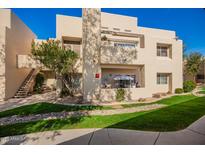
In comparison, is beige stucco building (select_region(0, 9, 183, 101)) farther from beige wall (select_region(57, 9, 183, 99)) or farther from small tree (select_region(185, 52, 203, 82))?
small tree (select_region(185, 52, 203, 82))

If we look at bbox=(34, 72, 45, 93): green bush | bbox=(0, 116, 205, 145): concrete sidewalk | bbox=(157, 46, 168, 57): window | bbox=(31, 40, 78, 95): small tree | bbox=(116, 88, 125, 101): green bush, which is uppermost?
bbox=(157, 46, 168, 57): window

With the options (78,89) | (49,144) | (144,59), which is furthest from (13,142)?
(144,59)

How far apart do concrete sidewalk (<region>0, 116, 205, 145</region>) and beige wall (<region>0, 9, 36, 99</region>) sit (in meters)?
9.49

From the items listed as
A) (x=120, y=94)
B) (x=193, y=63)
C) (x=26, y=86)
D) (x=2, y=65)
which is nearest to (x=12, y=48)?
(x=2, y=65)

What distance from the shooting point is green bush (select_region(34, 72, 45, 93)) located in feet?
51.7

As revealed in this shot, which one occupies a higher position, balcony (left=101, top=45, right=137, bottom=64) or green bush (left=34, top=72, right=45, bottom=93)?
balcony (left=101, top=45, right=137, bottom=64)

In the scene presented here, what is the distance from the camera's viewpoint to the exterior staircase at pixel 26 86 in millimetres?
13033

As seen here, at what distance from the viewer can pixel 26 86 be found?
46.1 ft

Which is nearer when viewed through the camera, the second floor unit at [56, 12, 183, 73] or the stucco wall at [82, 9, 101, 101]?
the stucco wall at [82, 9, 101, 101]

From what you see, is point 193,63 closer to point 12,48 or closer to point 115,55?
point 115,55

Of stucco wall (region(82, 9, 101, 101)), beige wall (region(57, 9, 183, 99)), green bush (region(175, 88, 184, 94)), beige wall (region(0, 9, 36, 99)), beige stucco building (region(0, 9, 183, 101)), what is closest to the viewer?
stucco wall (region(82, 9, 101, 101))

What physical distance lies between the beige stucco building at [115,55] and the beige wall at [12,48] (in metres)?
0.24

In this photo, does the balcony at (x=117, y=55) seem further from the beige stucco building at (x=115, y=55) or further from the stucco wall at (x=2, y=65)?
the stucco wall at (x=2, y=65)

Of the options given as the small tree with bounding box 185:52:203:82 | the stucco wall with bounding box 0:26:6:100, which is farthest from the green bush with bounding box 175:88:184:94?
the stucco wall with bounding box 0:26:6:100
